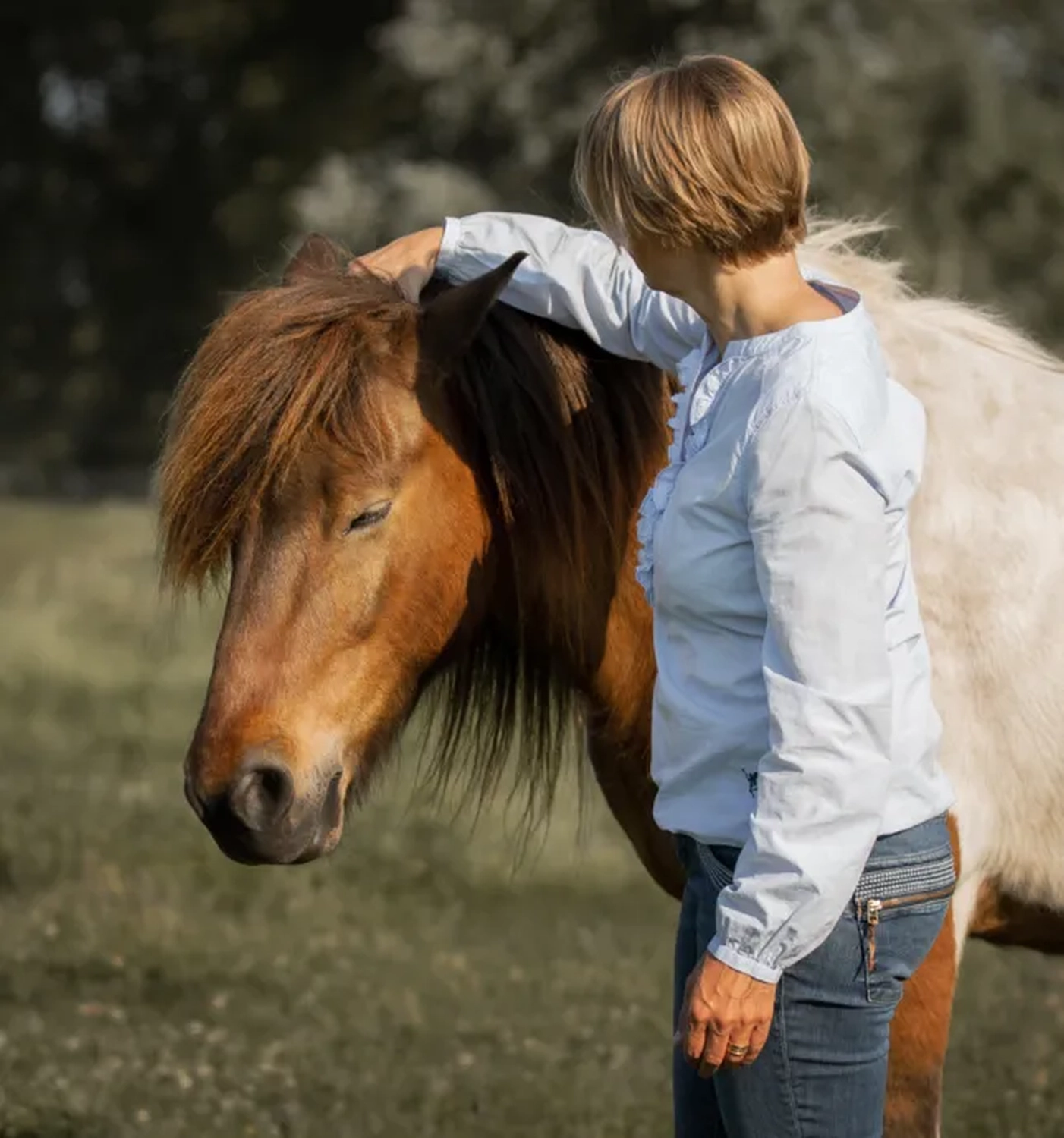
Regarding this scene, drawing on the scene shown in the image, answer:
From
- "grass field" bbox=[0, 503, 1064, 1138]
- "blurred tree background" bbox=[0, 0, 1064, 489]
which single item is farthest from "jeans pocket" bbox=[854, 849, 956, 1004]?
"blurred tree background" bbox=[0, 0, 1064, 489]

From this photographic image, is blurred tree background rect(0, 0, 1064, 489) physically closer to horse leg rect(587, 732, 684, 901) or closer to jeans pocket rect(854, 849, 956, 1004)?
horse leg rect(587, 732, 684, 901)

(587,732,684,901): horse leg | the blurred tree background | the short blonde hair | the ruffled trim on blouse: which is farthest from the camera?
the blurred tree background

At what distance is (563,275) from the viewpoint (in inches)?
124

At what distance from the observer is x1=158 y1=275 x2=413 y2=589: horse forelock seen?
2.82 m

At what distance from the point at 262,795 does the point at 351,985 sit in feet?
11.4

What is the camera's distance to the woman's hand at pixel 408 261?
323 centimetres

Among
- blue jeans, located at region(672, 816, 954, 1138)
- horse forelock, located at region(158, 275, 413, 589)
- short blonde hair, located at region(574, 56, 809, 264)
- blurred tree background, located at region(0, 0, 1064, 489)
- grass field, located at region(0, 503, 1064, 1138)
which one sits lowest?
blurred tree background, located at region(0, 0, 1064, 489)

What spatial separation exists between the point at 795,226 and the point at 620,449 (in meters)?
1.01

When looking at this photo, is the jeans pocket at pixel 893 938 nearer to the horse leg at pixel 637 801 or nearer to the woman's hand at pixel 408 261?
the horse leg at pixel 637 801

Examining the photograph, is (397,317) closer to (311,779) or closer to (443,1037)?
(311,779)

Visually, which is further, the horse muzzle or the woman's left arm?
the horse muzzle

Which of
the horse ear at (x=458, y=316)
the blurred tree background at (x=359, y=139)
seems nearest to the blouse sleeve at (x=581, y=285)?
the horse ear at (x=458, y=316)

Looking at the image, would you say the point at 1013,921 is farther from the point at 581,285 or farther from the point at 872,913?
the point at 581,285

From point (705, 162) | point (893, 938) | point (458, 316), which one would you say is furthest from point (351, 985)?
point (705, 162)
